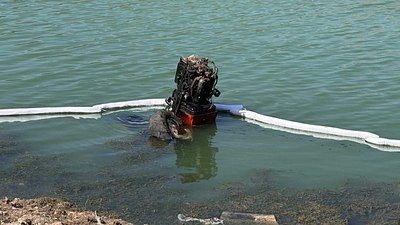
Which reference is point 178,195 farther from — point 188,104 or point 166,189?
point 188,104

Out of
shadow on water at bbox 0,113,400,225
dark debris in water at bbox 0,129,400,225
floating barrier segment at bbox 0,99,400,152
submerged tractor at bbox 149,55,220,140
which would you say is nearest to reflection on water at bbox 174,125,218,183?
shadow on water at bbox 0,113,400,225

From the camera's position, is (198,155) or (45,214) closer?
(45,214)

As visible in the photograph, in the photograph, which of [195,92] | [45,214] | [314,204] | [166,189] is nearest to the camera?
[45,214]

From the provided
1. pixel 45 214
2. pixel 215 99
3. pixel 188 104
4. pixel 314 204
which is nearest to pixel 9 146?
pixel 188 104

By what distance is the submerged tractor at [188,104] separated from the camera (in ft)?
42.8

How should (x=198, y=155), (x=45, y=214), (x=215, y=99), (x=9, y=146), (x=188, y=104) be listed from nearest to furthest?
(x=45, y=214) < (x=198, y=155) < (x=9, y=146) < (x=188, y=104) < (x=215, y=99)

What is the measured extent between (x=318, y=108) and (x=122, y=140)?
4316 mm

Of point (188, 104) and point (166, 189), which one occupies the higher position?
point (188, 104)

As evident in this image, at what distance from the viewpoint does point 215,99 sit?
51.8 feet

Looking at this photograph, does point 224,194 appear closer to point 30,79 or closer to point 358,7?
point 30,79

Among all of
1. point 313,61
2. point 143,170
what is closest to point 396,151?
point 143,170

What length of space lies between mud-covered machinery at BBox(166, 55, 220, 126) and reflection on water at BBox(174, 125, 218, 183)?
249 mm

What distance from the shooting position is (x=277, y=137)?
13320mm

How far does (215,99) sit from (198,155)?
346cm
